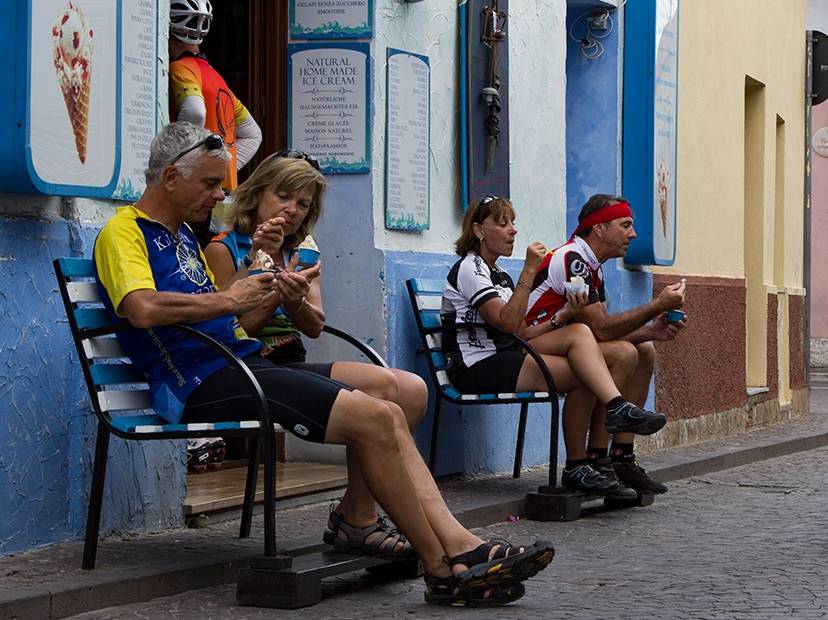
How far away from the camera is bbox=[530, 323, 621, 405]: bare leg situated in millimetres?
7715

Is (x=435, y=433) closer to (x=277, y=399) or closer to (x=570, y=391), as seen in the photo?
(x=570, y=391)

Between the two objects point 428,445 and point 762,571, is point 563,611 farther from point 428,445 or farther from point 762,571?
point 428,445

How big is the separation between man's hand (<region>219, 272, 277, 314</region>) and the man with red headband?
116 inches

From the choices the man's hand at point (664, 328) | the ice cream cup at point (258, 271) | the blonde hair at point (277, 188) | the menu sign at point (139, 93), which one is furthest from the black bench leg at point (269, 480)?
the man's hand at point (664, 328)

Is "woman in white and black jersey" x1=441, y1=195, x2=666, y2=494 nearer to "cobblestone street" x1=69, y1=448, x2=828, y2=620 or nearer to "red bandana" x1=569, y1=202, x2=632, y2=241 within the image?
"cobblestone street" x1=69, y1=448, x2=828, y2=620

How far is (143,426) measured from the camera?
5301mm

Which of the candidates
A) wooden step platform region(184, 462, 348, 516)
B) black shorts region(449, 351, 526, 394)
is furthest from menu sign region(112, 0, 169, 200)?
black shorts region(449, 351, 526, 394)

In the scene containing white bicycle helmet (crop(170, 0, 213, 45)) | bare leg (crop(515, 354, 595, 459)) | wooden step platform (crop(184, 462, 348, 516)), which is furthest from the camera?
bare leg (crop(515, 354, 595, 459))

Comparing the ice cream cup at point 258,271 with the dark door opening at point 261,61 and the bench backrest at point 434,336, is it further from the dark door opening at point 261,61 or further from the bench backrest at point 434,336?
the dark door opening at point 261,61

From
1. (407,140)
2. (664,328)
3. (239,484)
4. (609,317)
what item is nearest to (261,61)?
(407,140)

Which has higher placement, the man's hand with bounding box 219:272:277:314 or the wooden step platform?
the man's hand with bounding box 219:272:277:314

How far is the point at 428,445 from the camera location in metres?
8.45

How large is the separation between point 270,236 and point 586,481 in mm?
2692

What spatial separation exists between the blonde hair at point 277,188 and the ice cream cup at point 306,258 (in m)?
0.11
